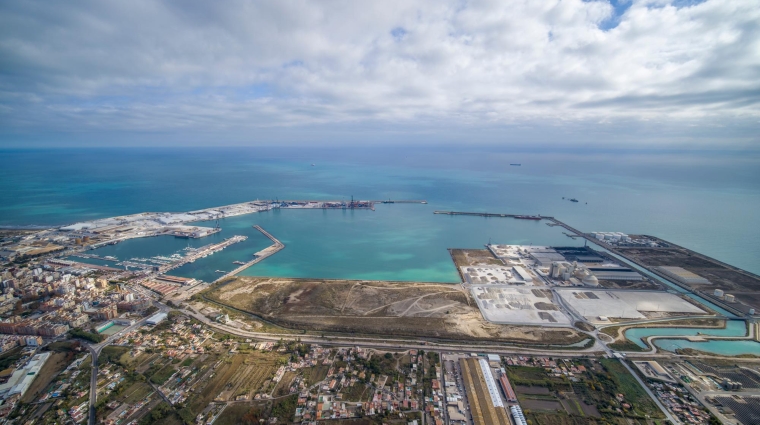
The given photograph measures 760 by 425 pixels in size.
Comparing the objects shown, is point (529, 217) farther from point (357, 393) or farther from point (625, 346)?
point (357, 393)

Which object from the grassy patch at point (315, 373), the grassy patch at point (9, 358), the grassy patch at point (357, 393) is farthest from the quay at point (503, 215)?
the grassy patch at point (9, 358)

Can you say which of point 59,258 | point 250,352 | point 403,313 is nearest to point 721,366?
point 403,313

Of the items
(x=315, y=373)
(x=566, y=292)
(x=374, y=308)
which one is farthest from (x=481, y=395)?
(x=566, y=292)

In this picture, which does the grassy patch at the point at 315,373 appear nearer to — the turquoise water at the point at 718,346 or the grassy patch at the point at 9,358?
the grassy patch at the point at 9,358

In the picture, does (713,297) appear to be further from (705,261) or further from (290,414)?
(290,414)

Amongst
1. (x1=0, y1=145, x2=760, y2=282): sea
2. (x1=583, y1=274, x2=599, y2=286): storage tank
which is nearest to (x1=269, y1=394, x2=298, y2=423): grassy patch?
(x1=0, y1=145, x2=760, y2=282): sea

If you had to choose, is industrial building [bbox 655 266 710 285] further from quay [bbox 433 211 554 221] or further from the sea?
quay [bbox 433 211 554 221]
